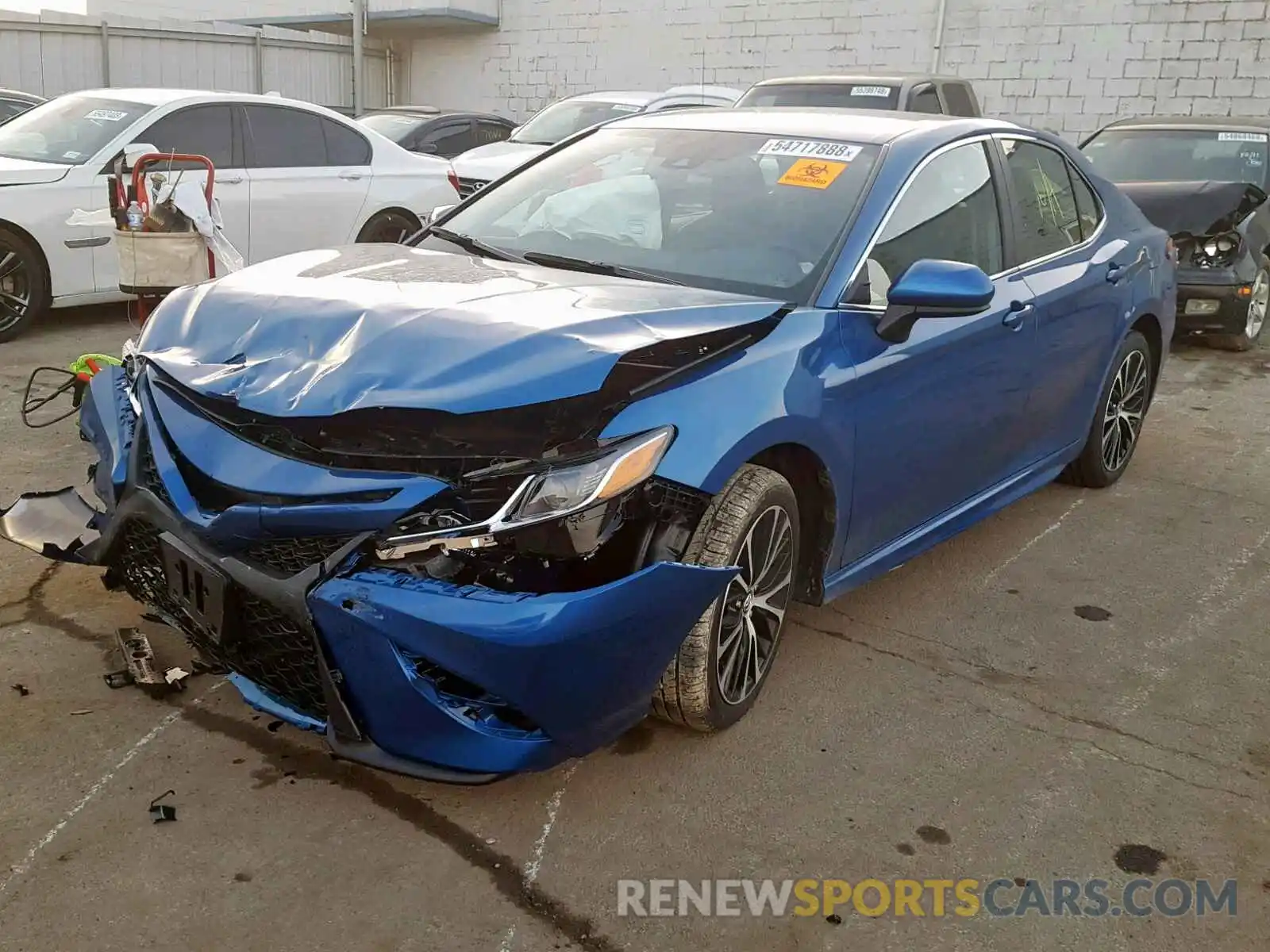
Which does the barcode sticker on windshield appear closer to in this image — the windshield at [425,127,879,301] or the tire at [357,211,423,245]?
the windshield at [425,127,879,301]

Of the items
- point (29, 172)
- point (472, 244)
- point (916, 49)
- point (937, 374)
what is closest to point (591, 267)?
point (472, 244)

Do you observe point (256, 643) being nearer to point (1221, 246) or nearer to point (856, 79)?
point (1221, 246)

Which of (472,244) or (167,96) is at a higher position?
(167,96)

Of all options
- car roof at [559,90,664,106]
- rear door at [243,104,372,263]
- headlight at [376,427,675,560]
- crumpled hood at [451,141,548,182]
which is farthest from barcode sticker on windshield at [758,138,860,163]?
car roof at [559,90,664,106]

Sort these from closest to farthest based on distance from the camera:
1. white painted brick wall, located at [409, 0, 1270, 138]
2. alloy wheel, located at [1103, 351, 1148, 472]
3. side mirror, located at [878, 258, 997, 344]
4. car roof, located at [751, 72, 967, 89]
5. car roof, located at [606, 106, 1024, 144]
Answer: side mirror, located at [878, 258, 997, 344] < car roof, located at [606, 106, 1024, 144] < alloy wheel, located at [1103, 351, 1148, 472] < car roof, located at [751, 72, 967, 89] < white painted brick wall, located at [409, 0, 1270, 138]

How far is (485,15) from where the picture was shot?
2178 cm

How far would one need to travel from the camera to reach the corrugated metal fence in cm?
1891

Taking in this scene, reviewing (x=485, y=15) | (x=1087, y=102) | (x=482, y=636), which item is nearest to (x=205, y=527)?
(x=482, y=636)

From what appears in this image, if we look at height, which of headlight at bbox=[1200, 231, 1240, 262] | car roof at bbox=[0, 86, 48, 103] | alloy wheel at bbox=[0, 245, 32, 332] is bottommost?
alloy wheel at bbox=[0, 245, 32, 332]

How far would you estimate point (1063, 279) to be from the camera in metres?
4.43

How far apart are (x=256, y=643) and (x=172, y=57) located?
68.4 feet

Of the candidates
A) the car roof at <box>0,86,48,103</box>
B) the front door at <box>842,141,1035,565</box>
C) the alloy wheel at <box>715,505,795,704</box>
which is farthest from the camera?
the car roof at <box>0,86,48,103</box>

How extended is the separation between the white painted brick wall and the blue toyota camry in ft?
41.9

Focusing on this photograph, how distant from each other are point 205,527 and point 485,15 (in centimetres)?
2108
